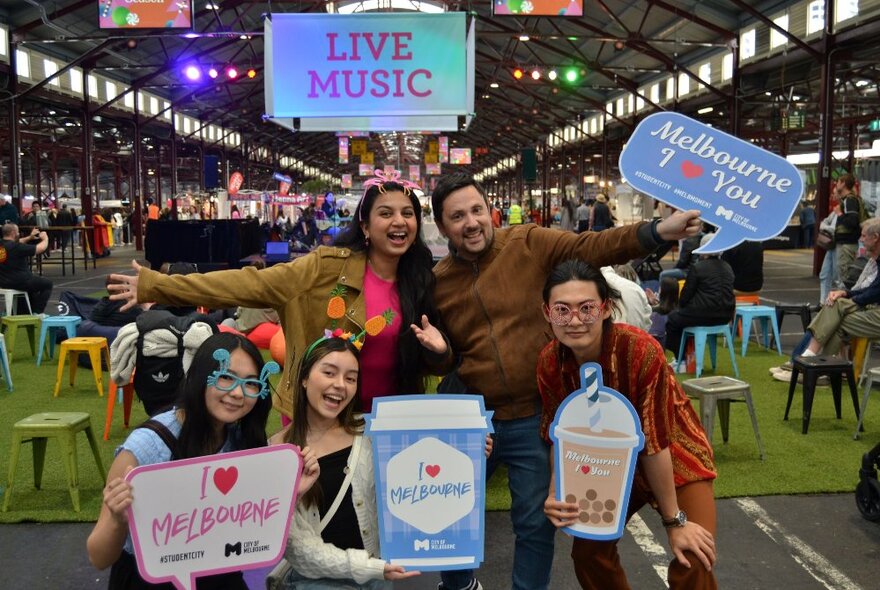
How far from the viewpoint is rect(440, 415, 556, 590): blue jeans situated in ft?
7.85

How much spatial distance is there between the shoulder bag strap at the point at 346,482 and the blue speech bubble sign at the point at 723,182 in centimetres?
112

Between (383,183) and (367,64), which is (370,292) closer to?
(383,183)

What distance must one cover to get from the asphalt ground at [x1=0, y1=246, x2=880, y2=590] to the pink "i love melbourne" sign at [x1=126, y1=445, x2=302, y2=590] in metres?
1.78

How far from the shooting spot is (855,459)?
5008 millimetres

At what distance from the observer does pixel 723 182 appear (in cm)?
221

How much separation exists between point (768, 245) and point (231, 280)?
2410cm

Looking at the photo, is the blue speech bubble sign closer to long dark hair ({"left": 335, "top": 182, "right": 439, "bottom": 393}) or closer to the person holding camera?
long dark hair ({"left": 335, "top": 182, "right": 439, "bottom": 393})

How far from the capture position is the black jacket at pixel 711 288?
7016mm

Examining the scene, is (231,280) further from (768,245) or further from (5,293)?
(768,245)

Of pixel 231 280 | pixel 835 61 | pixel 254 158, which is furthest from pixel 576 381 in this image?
pixel 254 158

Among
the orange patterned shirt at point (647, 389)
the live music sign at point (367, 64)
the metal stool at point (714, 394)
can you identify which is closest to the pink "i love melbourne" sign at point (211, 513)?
the orange patterned shirt at point (647, 389)

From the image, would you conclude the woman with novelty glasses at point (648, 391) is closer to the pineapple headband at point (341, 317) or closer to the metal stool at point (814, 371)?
the pineapple headband at point (341, 317)

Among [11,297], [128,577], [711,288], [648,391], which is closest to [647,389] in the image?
[648,391]

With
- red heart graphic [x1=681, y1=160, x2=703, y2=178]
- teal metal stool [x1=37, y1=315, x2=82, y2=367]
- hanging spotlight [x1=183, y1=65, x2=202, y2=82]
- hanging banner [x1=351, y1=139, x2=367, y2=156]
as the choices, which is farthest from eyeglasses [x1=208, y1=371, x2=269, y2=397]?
hanging banner [x1=351, y1=139, x2=367, y2=156]
